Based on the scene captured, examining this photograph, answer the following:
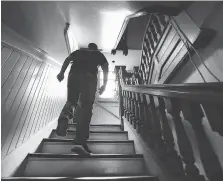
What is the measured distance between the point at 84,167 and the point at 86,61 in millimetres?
1187

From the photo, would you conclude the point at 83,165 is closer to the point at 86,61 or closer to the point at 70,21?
the point at 86,61

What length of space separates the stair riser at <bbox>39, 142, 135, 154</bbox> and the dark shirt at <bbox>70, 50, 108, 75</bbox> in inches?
33.7

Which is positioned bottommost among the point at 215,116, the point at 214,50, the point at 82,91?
the point at 215,116

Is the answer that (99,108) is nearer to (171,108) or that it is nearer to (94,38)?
(94,38)

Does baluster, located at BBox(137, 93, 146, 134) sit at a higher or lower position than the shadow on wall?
lower

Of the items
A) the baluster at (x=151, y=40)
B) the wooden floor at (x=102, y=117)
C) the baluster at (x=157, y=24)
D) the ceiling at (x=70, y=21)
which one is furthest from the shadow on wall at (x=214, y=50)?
the wooden floor at (x=102, y=117)

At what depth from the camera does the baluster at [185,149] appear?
94cm

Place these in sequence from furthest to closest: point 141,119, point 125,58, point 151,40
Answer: point 125,58 → point 151,40 → point 141,119

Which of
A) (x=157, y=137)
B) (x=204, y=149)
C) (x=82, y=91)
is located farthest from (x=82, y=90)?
(x=204, y=149)

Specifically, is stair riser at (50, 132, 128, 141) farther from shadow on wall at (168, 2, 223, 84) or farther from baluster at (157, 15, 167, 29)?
baluster at (157, 15, 167, 29)

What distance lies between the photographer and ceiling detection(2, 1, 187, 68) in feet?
→ 5.74

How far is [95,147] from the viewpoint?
220cm

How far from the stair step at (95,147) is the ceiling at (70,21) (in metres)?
1.15

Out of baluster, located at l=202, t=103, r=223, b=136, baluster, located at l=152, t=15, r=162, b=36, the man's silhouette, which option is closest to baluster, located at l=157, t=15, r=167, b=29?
baluster, located at l=152, t=15, r=162, b=36
